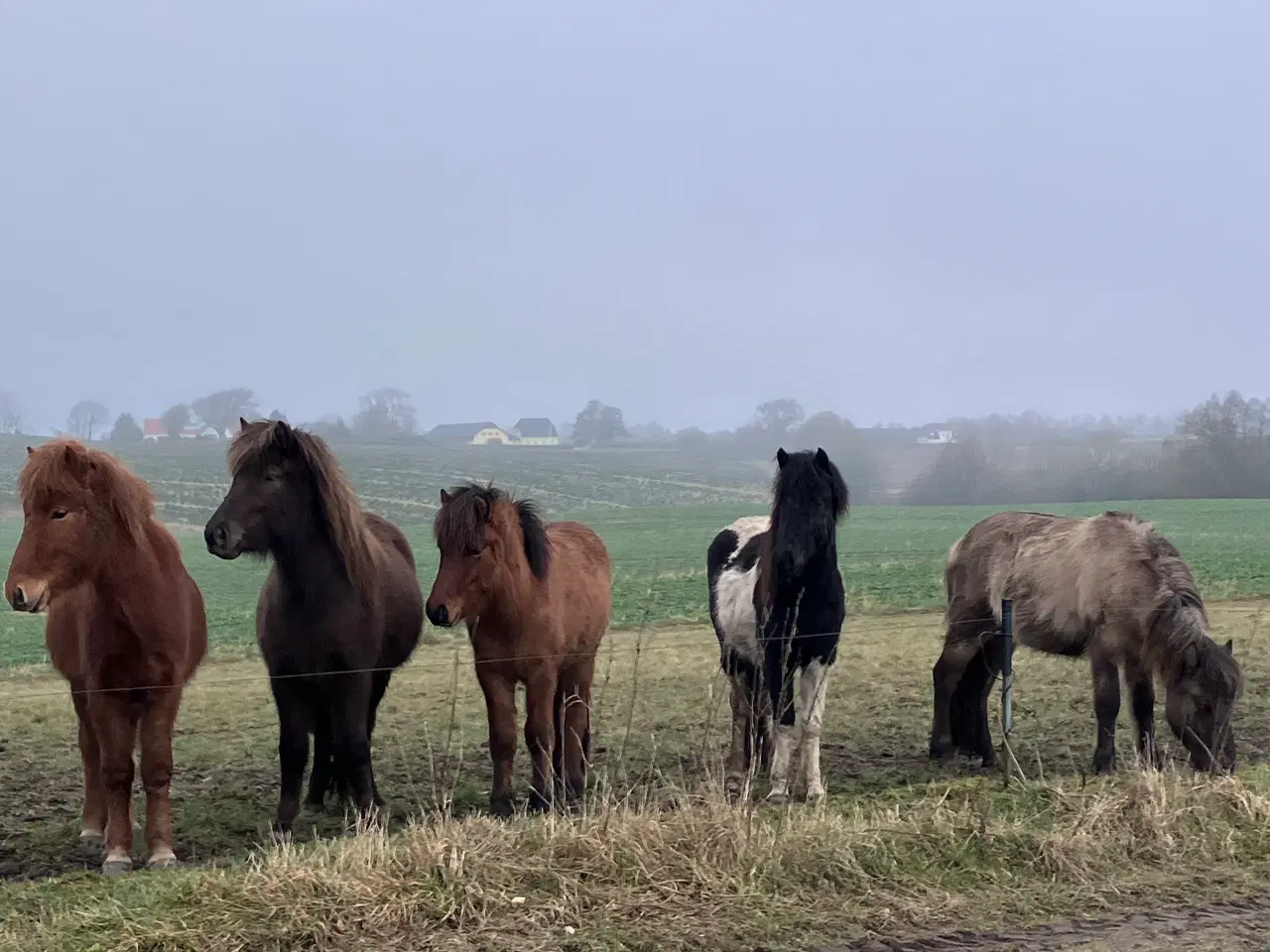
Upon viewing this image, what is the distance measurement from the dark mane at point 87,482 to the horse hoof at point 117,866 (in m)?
1.56

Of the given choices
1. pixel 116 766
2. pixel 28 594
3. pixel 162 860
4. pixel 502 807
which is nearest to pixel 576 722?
pixel 502 807

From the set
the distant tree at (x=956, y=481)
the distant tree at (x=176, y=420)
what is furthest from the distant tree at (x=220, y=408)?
the distant tree at (x=956, y=481)

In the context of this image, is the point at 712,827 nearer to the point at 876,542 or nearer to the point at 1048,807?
the point at 1048,807

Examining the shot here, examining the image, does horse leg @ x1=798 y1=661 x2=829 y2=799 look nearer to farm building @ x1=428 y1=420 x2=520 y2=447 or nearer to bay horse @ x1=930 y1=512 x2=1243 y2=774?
bay horse @ x1=930 y1=512 x2=1243 y2=774

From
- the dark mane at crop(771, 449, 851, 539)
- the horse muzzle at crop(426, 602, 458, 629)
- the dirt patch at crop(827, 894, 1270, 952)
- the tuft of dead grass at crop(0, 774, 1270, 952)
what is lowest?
the dirt patch at crop(827, 894, 1270, 952)

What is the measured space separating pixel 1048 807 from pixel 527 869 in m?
2.79

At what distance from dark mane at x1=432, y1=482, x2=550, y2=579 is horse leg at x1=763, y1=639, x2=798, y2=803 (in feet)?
4.89

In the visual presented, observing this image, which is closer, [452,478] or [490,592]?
[490,592]

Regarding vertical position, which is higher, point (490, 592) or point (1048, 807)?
point (490, 592)

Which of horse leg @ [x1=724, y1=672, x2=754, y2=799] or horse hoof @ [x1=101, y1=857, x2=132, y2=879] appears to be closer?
horse hoof @ [x1=101, y1=857, x2=132, y2=879]

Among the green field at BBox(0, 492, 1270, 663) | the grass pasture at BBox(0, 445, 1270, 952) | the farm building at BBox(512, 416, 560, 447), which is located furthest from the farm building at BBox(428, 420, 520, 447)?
the grass pasture at BBox(0, 445, 1270, 952)

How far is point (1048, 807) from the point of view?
5.94 metres

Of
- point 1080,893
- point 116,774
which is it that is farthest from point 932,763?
point 116,774

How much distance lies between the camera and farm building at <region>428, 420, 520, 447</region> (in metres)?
89.8
